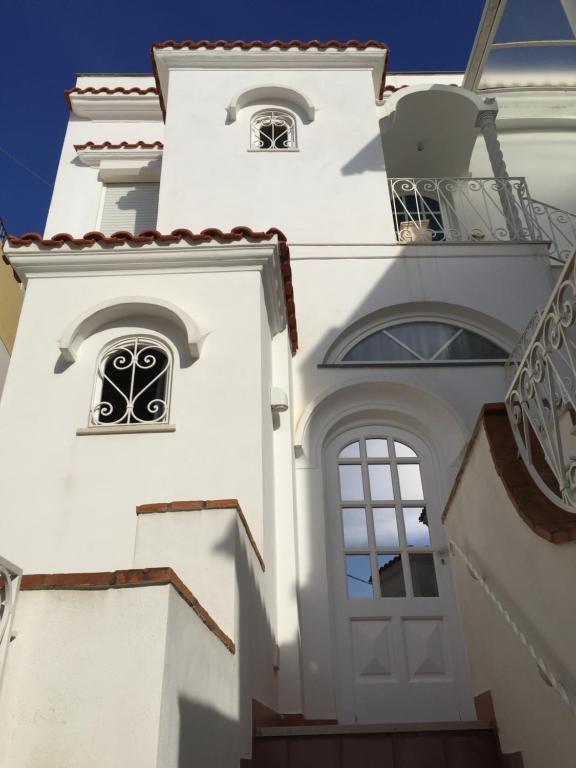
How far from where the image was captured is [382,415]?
7.44 m

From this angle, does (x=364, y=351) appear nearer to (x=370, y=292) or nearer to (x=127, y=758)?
(x=370, y=292)

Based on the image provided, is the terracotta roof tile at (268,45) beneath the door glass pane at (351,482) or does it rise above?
above

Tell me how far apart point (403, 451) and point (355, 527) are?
1.02 m

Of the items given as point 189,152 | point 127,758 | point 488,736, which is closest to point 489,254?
point 189,152

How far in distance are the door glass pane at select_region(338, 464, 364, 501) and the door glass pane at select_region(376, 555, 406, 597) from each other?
67cm

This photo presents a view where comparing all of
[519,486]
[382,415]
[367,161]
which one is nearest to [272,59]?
[367,161]

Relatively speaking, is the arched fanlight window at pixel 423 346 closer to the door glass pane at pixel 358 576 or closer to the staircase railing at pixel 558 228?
the staircase railing at pixel 558 228

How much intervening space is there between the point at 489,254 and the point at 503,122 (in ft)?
19.2

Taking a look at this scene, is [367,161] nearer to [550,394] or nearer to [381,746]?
[550,394]

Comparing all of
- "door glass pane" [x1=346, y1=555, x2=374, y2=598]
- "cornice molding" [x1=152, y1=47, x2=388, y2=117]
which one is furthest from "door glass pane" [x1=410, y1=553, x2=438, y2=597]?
"cornice molding" [x1=152, y1=47, x2=388, y2=117]

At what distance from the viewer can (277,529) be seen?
6070 mm

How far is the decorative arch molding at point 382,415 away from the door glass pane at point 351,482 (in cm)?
31

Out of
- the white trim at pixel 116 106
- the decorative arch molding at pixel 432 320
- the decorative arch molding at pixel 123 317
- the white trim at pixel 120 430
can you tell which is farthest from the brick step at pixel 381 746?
the white trim at pixel 116 106

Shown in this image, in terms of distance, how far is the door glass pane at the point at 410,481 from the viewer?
22.7ft
